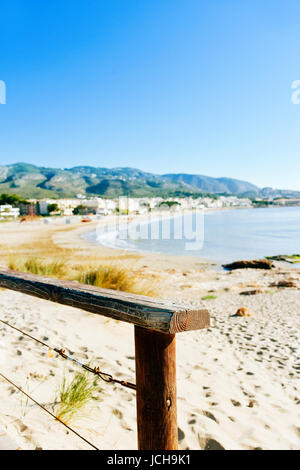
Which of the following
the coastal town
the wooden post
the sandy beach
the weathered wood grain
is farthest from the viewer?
the coastal town

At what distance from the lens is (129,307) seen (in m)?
1.28

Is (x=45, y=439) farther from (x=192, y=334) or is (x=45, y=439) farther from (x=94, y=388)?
(x=192, y=334)

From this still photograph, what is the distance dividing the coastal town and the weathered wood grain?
6053cm

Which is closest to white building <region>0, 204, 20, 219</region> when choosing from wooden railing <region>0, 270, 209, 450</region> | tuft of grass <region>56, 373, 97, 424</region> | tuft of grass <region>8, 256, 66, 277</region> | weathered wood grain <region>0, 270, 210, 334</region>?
tuft of grass <region>8, 256, 66, 277</region>

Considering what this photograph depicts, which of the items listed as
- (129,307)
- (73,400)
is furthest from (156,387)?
(73,400)

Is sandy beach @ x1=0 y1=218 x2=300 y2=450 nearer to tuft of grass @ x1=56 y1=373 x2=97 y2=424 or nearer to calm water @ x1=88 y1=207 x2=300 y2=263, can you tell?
tuft of grass @ x1=56 y1=373 x2=97 y2=424

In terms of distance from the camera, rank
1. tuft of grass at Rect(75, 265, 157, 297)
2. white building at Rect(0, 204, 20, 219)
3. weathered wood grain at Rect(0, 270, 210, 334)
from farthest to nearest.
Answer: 1. white building at Rect(0, 204, 20, 219)
2. tuft of grass at Rect(75, 265, 157, 297)
3. weathered wood grain at Rect(0, 270, 210, 334)

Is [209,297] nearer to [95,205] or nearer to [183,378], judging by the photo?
[183,378]

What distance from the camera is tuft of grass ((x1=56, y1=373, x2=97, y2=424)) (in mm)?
2357

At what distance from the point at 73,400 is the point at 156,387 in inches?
59.8

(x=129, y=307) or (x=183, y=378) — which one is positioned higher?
(x=129, y=307)

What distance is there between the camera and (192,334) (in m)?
5.11

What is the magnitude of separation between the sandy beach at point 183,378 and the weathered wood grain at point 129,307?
0.69 m

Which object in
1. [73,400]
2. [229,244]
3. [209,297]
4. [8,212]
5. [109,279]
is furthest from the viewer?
[8,212]
